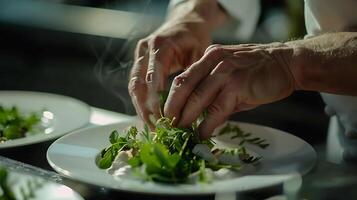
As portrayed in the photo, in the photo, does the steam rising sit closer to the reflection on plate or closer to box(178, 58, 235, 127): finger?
box(178, 58, 235, 127): finger

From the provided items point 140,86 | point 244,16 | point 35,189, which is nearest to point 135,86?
point 140,86

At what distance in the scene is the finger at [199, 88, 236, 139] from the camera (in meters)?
0.90

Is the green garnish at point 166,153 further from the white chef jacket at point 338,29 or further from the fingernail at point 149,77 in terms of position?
the white chef jacket at point 338,29

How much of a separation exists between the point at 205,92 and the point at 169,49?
258mm

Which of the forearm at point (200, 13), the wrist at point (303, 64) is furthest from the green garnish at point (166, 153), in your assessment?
the forearm at point (200, 13)

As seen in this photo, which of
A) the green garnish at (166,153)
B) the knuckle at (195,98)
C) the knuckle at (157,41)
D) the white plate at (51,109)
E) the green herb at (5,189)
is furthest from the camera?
the knuckle at (157,41)

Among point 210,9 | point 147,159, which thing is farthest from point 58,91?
point 147,159

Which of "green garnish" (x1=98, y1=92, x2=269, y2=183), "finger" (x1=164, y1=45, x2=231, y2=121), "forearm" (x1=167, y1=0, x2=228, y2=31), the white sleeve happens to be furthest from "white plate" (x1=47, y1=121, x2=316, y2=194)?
the white sleeve

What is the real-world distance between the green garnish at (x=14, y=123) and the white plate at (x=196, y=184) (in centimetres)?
14

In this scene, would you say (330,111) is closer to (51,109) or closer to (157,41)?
(157,41)

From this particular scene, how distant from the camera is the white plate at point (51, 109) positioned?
99 cm

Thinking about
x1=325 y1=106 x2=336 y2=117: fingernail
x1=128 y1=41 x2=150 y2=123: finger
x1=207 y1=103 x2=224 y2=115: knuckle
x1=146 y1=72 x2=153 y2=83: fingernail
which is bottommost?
x1=325 y1=106 x2=336 y2=117: fingernail

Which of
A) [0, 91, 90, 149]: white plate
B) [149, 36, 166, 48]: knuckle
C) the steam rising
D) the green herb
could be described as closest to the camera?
the green herb

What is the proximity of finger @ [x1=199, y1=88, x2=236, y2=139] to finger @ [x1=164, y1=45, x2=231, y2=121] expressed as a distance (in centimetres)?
4
